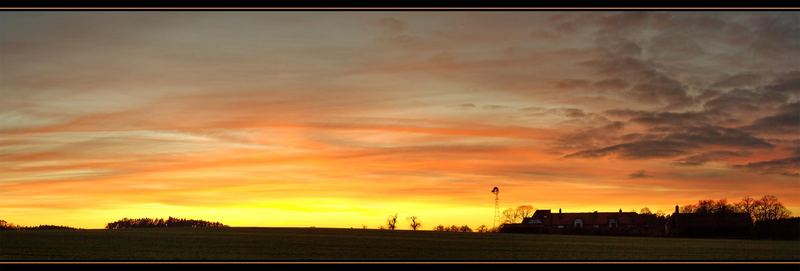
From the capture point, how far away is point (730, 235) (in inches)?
4518

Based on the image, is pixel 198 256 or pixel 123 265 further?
pixel 198 256

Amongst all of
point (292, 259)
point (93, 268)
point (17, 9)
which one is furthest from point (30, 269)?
point (292, 259)

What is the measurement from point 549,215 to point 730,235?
61122 millimetres

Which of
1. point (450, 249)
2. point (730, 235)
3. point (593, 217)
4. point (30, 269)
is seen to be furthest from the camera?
point (593, 217)

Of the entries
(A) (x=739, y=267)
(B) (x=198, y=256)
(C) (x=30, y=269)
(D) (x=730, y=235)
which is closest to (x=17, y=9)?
(C) (x=30, y=269)

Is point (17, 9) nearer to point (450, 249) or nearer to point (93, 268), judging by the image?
point (93, 268)

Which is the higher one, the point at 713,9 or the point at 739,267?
the point at 713,9

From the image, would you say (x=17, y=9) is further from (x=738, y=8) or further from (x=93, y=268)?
(x=738, y=8)

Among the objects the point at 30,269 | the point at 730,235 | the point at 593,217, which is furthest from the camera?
the point at 593,217

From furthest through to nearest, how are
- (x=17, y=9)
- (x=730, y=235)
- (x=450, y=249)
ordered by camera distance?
(x=730, y=235), (x=450, y=249), (x=17, y=9)

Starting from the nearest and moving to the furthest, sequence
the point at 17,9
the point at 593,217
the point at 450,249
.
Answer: the point at 17,9 → the point at 450,249 → the point at 593,217

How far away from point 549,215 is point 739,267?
472 feet

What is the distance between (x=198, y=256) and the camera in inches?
1645

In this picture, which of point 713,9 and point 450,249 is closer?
point 713,9
